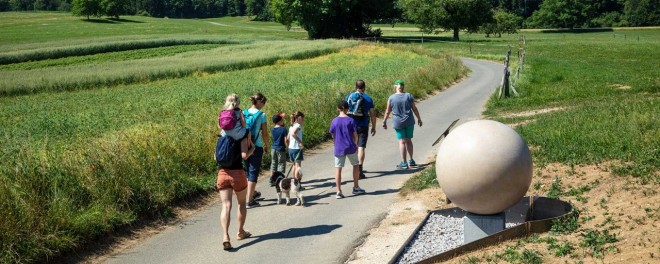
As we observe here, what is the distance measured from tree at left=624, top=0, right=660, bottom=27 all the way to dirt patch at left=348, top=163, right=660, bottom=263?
417 feet

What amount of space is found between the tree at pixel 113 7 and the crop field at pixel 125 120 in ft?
198

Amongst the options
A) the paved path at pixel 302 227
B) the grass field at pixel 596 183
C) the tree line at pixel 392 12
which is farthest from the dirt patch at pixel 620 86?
the tree line at pixel 392 12

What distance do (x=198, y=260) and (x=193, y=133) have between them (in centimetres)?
611

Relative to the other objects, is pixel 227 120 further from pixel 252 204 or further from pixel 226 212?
pixel 252 204

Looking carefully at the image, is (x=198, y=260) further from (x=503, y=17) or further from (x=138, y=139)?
(x=503, y=17)

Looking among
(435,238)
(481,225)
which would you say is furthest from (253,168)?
(481,225)

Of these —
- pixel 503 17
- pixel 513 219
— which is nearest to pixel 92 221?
pixel 513 219

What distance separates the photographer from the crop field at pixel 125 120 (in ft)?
30.2

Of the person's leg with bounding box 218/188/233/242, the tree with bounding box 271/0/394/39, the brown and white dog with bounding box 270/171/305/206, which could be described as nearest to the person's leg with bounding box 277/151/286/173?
the brown and white dog with bounding box 270/171/305/206

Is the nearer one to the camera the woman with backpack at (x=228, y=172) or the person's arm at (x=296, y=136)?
the woman with backpack at (x=228, y=172)

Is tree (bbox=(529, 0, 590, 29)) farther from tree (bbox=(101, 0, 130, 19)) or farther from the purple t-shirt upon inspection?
the purple t-shirt

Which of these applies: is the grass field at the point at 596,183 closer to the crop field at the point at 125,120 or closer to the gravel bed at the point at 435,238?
the gravel bed at the point at 435,238

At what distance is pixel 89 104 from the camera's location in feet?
94.9

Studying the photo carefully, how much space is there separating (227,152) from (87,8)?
123930 millimetres
